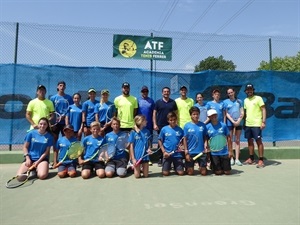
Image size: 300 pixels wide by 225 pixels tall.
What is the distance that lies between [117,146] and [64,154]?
1024 millimetres

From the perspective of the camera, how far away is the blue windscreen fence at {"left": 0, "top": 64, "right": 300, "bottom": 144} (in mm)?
6773

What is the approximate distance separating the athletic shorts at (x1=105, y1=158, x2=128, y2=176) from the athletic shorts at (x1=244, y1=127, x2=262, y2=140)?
3041 mm

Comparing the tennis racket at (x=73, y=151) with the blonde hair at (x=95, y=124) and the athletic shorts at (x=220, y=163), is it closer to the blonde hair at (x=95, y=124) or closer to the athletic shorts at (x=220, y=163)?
the blonde hair at (x=95, y=124)

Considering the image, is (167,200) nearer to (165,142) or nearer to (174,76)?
(165,142)

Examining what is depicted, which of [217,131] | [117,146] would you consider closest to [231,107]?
[217,131]

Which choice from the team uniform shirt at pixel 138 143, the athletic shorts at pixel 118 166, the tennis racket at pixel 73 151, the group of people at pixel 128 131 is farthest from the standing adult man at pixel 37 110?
the team uniform shirt at pixel 138 143

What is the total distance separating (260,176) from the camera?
5.45 metres

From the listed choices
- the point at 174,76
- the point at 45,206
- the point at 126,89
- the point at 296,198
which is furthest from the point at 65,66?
the point at 296,198

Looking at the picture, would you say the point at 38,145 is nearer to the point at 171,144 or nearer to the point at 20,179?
the point at 20,179

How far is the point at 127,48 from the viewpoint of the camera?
7.68 m

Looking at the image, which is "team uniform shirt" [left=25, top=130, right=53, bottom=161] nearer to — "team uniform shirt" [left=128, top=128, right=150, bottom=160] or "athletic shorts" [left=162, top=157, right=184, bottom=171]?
"team uniform shirt" [left=128, top=128, right=150, bottom=160]

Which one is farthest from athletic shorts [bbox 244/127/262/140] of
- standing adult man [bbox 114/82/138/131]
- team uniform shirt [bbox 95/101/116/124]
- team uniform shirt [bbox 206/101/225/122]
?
team uniform shirt [bbox 95/101/116/124]

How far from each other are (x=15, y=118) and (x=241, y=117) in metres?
5.35

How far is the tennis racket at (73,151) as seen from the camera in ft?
17.2
